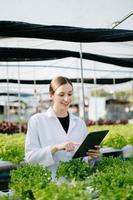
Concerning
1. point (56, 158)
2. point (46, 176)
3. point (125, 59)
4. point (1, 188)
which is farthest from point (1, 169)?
point (125, 59)

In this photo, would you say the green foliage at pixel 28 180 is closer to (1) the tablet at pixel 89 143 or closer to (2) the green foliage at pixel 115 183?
(2) the green foliage at pixel 115 183

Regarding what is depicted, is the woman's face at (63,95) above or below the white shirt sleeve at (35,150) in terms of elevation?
above

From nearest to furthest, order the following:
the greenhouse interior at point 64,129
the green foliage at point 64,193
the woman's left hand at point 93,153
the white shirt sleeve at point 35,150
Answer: the green foliage at point 64,193, the greenhouse interior at point 64,129, the white shirt sleeve at point 35,150, the woman's left hand at point 93,153

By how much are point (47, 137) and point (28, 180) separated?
3.36 feet

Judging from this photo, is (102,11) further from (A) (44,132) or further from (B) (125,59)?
(A) (44,132)

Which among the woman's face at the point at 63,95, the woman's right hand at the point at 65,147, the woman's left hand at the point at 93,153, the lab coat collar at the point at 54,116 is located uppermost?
the woman's face at the point at 63,95

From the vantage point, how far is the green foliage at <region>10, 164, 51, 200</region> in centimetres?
235

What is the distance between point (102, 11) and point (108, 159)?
380cm

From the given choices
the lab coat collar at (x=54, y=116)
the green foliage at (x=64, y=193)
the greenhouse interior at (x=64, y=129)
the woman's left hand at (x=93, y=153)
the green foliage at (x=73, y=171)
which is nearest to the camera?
the green foliage at (x=64, y=193)

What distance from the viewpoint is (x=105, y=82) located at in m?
13.7

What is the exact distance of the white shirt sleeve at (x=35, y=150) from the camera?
3.24 metres

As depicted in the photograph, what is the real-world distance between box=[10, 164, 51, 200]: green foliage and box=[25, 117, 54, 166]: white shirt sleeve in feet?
1.65

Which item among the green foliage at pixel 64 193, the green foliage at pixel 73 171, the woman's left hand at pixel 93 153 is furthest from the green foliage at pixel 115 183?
the woman's left hand at pixel 93 153

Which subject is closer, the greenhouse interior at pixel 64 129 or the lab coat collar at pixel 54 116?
the greenhouse interior at pixel 64 129
